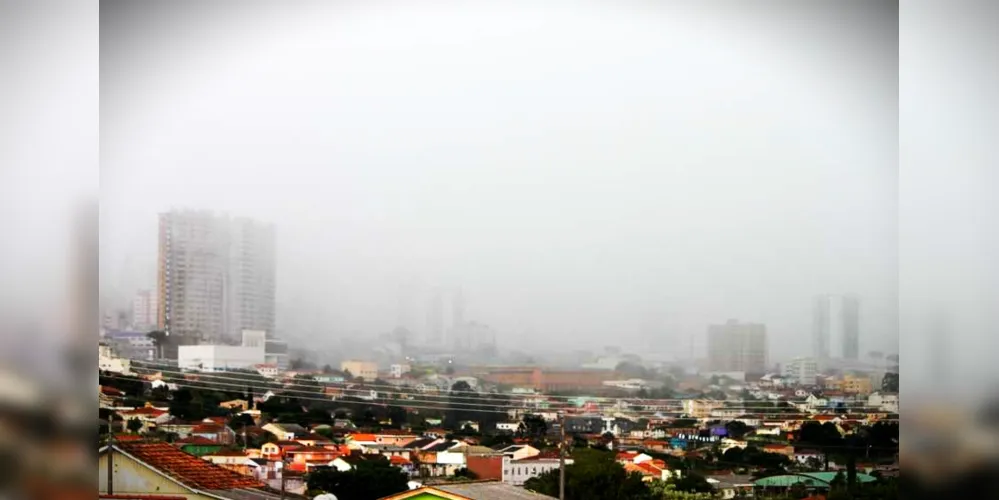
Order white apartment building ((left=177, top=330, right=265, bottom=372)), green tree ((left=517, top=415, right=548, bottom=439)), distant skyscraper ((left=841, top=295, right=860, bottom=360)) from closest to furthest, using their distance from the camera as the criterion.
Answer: distant skyscraper ((left=841, top=295, right=860, bottom=360)), green tree ((left=517, top=415, right=548, bottom=439)), white apartment building ((left=177, top=330, right=265, bottom=372))

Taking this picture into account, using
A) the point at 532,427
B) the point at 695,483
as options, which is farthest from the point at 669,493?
the point at 532,427

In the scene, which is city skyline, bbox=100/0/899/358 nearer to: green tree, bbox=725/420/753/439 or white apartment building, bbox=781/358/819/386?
white apartment building, bbox=781/358/819/386

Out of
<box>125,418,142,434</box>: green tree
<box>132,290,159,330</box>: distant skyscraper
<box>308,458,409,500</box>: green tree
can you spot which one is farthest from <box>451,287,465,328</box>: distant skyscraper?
<box>125,418,142,434</box>: green tree

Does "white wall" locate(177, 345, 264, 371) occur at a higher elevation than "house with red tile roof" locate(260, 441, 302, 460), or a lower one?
higher

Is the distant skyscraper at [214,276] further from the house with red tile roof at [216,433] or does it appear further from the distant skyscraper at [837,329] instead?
the distant skyscraper at [837,329]

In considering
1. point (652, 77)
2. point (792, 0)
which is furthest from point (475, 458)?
point (792, 0)


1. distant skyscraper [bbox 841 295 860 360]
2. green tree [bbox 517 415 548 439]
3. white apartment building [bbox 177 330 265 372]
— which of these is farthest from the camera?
white apartment building [bbox 177 330 265 372]

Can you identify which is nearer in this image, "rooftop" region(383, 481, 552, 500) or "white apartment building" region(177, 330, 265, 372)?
"rooftop" region(383, 481, 552, 500)

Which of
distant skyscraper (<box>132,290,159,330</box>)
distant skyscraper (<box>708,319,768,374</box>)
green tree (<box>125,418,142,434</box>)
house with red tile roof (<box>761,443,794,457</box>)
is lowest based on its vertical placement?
house with red tile roof (<box>761,443,794,457</box>)
